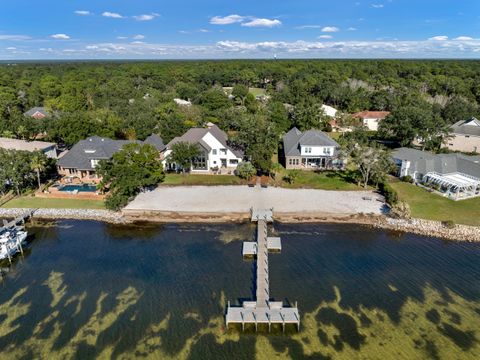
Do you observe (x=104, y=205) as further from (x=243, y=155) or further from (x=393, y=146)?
(x=393, y=146)

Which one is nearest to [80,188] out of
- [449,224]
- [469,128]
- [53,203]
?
[53,203]

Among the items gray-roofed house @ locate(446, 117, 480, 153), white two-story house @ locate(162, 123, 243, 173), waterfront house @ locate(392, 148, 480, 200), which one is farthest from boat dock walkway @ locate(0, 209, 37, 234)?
gray-roofed house @ locate(446, 117, 480, 153)

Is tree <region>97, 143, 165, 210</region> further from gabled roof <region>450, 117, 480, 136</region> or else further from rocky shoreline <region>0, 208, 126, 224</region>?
gabled roof <region>450, 117, 480, 136</region>

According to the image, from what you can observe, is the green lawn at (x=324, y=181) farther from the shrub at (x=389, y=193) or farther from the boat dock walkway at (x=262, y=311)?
the boat dock walkway at (x=262, y=311)

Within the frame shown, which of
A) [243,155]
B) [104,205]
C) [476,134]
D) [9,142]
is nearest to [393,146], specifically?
[476,134]

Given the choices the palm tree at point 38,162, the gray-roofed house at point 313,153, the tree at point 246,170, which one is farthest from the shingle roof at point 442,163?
the palm tree at point 38,162

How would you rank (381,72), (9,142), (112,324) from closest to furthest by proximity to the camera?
(112,324), (9,142), (381,72)
